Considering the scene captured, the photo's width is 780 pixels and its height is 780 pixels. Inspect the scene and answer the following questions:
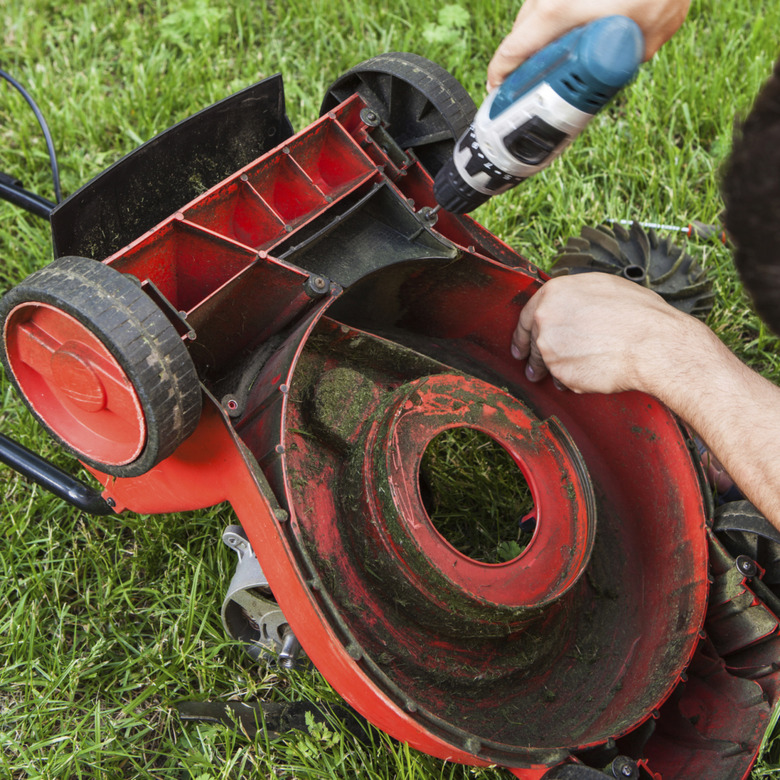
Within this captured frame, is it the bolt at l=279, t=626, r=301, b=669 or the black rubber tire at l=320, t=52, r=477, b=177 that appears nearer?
the bolt at l=279, t=626, r=301, b=669

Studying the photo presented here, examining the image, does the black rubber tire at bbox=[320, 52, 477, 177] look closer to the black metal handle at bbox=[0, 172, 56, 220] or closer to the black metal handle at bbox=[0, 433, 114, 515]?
the black metal handle at bbox=[0, 172, 56, 220]

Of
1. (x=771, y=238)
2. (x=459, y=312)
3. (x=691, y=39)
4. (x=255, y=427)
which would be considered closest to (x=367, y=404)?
(x=255, y=427)

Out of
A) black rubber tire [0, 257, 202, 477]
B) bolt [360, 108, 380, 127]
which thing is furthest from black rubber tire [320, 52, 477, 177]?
black rubber tire [0, 257, 202, 477]

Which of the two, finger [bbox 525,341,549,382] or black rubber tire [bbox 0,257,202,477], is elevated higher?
black rubber tire [bbox 0,257,202,477]

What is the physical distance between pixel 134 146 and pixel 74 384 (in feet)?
6.25

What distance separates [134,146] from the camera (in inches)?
127

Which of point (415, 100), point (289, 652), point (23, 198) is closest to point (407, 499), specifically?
point (289, 652)

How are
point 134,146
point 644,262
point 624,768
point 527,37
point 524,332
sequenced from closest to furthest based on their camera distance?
1. point 624,768
2. point 527,37
3. point 524,332
4. point 644,262
5. point 134,146

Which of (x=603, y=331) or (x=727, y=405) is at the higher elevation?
(x=603, y=331)

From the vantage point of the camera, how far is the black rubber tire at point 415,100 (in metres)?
2.16

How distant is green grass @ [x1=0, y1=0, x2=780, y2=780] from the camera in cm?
203

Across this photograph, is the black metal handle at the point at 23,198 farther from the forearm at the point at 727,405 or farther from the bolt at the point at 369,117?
the forearm at the point at 727,405

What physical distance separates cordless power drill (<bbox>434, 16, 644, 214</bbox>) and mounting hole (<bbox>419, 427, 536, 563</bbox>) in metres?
0.86

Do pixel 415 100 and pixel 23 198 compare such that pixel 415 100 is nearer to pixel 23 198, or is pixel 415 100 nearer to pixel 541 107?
pixel 541 107
